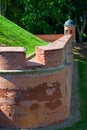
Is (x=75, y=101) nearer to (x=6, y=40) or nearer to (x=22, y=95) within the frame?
(x=22, y=95)

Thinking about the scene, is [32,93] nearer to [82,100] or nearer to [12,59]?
[12,59]

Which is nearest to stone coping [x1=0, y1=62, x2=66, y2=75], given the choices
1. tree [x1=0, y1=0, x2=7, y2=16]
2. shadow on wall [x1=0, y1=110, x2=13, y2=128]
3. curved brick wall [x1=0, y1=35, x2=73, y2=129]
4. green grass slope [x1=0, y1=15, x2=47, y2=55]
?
curved brick wall [x1=0, y1=35, x2=73, y2=129]

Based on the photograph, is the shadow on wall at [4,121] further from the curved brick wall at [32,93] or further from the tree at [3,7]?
the tree at [3,7]

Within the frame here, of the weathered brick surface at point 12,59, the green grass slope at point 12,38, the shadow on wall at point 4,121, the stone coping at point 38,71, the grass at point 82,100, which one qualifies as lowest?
the grass at point 82,100

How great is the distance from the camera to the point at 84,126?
33.9 ft

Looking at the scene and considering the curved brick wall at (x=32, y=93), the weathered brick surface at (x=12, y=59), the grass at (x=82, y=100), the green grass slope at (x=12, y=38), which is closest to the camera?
the weathered brick surface at (x=12, y=59)

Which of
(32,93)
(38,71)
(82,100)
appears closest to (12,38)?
(82,100)

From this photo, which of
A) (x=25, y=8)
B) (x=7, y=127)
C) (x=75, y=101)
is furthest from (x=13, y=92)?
(x=25, y=8)

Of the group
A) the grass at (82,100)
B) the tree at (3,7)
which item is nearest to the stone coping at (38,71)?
the grass at (82,100)

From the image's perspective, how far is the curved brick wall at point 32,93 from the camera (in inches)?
373

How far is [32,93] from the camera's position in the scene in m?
9.54

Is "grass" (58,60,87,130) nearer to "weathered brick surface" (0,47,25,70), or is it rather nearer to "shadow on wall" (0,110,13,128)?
"shadow on wall" (0,110,13,128)

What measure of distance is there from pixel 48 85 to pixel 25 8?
2402cm

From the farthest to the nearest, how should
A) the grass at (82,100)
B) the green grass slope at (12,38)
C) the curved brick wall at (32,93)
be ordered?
the green grass slope at (12,38)
the grass at (82,100)
the curved brick wall at (32,93)
